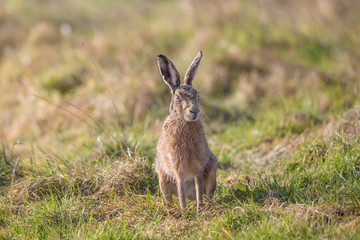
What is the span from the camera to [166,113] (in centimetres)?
471

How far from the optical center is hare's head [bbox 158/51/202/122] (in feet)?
13.4

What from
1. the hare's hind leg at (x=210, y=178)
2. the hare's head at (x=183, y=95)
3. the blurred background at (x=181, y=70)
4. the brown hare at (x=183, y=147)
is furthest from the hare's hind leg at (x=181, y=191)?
the blurred background at (x=181, y=70)

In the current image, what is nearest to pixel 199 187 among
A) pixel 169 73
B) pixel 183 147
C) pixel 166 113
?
pixel 183 147

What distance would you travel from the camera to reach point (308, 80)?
8141 mm

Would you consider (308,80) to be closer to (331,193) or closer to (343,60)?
(343,60)

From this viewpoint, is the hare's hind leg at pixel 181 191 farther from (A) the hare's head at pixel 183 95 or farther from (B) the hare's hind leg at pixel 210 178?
(A) the hare's head at pixel 183 95

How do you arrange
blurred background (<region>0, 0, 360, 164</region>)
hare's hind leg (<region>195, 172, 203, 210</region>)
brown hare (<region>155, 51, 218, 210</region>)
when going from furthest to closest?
blurred background (<region>0, 0, 360, 164</region>) < hare's hind leg (<region>195, 172, 203, 210</region>) < brown hare (<region>155, 51, 218, 210</region>)

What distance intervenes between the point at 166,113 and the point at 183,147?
23.3 inches

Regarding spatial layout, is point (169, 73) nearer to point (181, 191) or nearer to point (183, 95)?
point (183, 95)

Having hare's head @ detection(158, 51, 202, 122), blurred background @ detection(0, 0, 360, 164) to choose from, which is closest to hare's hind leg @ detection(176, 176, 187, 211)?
hare's head @ detection(158, 51, 202, 122)

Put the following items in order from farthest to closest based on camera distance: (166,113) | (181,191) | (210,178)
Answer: (166,113) → (210,178) → (181,191)

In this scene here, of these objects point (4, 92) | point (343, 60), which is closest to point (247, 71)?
point (343, 60)

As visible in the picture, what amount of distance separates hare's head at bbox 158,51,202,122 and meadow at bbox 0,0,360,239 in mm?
406

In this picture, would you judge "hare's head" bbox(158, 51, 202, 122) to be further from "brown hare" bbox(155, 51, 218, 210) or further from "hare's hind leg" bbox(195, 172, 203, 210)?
"hare's hind leg" bbox(195, 172, 203, 210)
